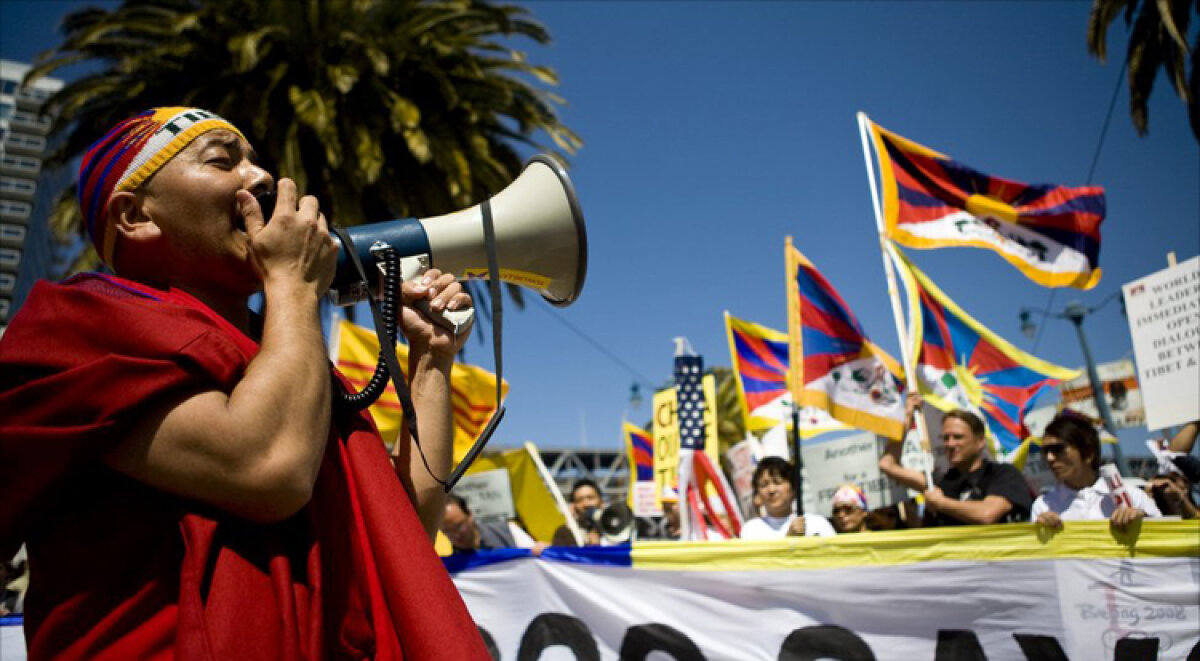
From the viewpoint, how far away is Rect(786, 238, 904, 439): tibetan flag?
20.9 ft

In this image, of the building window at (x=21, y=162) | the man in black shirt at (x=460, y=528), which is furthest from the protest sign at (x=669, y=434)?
the building window at (x=21, y=162)

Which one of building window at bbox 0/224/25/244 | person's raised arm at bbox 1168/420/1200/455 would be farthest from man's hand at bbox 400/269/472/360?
building window at bbox 0/224/25/244

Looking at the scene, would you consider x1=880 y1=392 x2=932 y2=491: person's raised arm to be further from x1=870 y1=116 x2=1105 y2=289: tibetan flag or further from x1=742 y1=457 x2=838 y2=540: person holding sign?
x1=870 y1=116 x2=1105 y2=289: tibetan flag

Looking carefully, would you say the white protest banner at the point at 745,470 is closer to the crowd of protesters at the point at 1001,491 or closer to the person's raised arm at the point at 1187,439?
the crowd of protesters at the point at 1001,491

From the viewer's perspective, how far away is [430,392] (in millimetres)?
1472

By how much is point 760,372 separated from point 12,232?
86.8 metres

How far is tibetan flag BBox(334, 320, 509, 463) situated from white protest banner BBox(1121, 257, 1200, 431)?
4807mm

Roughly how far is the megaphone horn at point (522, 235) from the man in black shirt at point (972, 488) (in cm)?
334

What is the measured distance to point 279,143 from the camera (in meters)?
9.52

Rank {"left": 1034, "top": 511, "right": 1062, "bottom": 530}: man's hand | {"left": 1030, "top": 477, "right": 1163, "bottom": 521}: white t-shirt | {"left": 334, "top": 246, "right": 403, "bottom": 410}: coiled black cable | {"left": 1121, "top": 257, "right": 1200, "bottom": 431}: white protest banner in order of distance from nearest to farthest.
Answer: {"left": 334, "top": 246, "right": 403, "bottom": 410}: coiled black cable < {"left": 1034, "top": 511, "right": 1062, "bottom": 530}: man's hand < {"left": 1030, "top": 477, "right": 1163, "bottom": 521}: white t-shirt < {"left": 1121, "top": 257, "right": 1200, "bottom": 431}: white protest banner

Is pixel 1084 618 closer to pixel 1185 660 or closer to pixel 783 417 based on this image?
pixel 1185 660

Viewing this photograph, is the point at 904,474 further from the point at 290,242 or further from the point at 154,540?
the point at 154,540

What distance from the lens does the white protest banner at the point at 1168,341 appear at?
16.2 ft

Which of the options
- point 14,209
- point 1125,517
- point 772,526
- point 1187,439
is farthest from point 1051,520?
point 14,209
